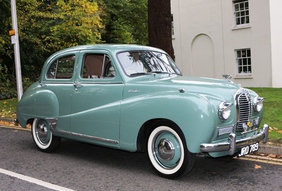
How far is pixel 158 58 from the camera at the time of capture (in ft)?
20.3

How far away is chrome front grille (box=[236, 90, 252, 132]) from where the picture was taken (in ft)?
16.0

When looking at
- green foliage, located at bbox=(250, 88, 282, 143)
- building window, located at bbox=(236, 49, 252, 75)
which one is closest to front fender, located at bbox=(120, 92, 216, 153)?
green foliage, located at bbox=(250, 88, 282, 143)

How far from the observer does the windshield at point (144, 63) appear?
5648mm

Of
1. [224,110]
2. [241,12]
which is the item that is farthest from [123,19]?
[224,110]

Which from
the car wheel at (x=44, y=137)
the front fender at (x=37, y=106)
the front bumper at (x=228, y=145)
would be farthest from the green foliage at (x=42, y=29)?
the front bumper at (x=228, y=145)

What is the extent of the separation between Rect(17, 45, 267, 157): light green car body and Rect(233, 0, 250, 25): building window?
55.4 ft

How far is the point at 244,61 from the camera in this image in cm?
2162

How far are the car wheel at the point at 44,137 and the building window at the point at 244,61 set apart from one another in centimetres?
1678

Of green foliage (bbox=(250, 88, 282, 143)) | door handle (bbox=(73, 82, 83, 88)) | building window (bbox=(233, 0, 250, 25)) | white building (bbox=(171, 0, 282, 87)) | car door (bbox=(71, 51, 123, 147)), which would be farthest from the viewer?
building window (bbox=(233, 0, 250, 25))

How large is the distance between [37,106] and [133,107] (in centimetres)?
240

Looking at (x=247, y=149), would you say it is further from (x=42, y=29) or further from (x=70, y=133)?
(x=42, y=29)

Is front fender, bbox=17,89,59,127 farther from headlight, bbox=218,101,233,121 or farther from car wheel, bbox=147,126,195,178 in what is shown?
headlight, bbox=218,101,233,121

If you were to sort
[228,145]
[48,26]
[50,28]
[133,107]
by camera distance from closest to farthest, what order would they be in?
[228,145], [133,107], [50,28], [48,26]

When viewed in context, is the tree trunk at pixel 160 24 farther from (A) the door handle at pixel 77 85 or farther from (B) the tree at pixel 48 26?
(B) the tree at pixel 48 26
